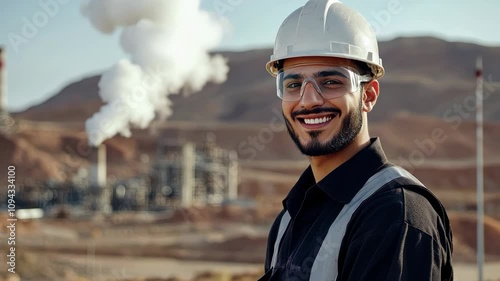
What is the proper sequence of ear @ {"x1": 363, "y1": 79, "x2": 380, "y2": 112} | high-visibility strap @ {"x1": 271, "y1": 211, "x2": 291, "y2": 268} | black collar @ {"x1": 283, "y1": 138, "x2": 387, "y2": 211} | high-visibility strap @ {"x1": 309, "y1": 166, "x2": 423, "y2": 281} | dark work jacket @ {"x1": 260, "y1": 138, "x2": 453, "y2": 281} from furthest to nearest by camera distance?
high-visibility strap @ {"x1": 271, "y1": 211, "x2": 291, "y2": 268} < ear @ {"x1": 363, "y1": 79, "x2": 380, "y2": 112} < black collar @ {"x1": 283, "y1": 138, "x2": 387, "y2": 211} < high-visibility strap @ {"x1": 309, "y1": 166, "x2": 423, "y2": 281} < dark work jacket @ {"x1": 260, "y1": 138, "x2": 453, "y2": 281}

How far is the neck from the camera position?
A: 229cm

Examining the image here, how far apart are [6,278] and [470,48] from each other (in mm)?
83321

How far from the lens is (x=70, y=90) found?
114 meters

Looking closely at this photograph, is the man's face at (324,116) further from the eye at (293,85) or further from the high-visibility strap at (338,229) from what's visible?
the high-visibility strap at (338,229)

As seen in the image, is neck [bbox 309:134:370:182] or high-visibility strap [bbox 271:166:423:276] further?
neck [bbox 309:134:370:182]

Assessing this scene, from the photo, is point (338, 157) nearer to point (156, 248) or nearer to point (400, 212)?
point (400, 212)

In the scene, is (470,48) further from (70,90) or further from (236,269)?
(236,269)

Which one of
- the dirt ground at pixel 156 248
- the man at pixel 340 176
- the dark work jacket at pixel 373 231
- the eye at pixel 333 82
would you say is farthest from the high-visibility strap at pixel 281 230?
the dirt ground at pixel 156 248

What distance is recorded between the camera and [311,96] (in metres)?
2.26

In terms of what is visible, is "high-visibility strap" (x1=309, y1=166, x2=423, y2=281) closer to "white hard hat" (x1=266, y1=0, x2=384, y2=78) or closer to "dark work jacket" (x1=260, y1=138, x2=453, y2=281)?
"dark work jacket" (x1=260, y1=138, x2=453, y2=281)

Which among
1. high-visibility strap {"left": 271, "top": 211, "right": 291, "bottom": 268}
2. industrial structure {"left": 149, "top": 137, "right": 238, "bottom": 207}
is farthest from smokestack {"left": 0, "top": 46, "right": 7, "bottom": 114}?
high-visibility strap {"left": 271, "top": 211, "right": 291, "bottom": 268}

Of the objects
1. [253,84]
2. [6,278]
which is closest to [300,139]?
[6,278]

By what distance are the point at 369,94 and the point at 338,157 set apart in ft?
0.80

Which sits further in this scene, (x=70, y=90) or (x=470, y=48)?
(x=70, y=90)
